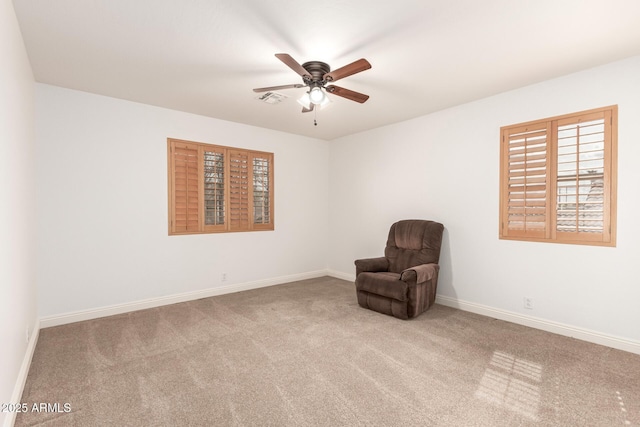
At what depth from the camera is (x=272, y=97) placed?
3.71 meters

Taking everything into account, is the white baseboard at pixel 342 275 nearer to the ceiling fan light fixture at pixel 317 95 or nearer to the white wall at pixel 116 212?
the white wall at pixel 116 212

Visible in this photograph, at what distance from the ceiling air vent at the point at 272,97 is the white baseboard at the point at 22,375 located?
10.7 feet

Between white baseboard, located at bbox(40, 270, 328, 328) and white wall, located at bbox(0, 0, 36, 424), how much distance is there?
538 mm

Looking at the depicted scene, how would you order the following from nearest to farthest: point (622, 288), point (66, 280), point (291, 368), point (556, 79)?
1. point (291, 368)
2. point (622, 288)
3. point (556, 79)
4. point (66, 280)

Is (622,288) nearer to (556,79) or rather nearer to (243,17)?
(556,79)

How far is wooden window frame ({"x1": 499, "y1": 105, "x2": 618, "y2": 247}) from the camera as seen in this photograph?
2.97 metres

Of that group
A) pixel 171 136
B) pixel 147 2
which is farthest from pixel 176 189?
pixel 147 2

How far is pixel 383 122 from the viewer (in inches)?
193

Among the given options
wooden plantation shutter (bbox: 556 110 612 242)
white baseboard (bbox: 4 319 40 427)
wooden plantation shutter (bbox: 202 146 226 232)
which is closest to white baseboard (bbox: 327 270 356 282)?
wooden plantation shutter (bbox: 202 146 226 232)

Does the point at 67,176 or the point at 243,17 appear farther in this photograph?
the point at 67,176

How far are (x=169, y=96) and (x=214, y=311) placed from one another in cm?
272

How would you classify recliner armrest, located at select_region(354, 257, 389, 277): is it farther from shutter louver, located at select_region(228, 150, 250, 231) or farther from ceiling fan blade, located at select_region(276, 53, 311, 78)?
ceiling fan blade, located at select_region(276, 53, 311, 78)

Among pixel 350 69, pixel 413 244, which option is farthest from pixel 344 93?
pixel 413 244

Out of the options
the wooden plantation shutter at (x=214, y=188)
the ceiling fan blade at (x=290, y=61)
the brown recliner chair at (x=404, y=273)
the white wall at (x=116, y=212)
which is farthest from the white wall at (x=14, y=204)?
the brown recliner chair at (x=404, y=273)
